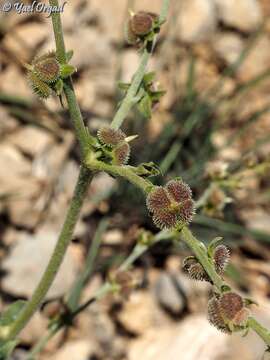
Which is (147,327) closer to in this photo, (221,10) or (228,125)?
(228,125)

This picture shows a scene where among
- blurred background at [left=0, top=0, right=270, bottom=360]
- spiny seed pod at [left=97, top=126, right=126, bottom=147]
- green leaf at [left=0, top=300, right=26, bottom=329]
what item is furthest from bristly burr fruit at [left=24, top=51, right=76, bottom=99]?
blurred background at [left=0, top=0, right=270, bottom=360]

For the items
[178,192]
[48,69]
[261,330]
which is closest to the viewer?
[261,330]

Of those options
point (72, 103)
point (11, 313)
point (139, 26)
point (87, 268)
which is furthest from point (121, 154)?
point (87, 268)

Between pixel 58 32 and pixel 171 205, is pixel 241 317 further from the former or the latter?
pixel 58 32

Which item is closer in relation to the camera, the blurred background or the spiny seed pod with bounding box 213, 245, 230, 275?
the spiny seed pod with bounding box 213, 245, 230, 275

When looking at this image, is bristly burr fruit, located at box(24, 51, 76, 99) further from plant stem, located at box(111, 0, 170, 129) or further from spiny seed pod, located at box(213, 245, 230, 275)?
spiny seed pod, located at box(213, 245, 230, 275)

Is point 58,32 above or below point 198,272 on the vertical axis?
above
